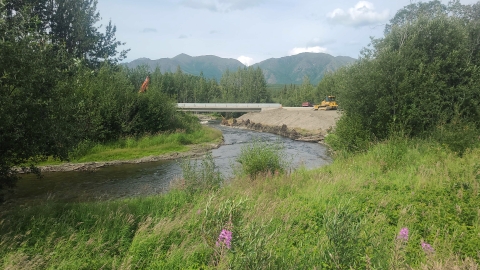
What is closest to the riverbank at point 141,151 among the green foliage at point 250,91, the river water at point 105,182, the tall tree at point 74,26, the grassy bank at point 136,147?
the grassy bank at point 136,147

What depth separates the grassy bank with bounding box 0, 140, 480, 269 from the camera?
4.46 meters

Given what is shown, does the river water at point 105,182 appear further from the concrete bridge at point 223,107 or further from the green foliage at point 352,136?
the concrete bridge at point 223,107

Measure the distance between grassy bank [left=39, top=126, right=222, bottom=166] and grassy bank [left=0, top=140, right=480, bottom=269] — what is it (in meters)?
15.2

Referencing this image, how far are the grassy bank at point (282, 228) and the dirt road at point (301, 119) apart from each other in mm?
30340

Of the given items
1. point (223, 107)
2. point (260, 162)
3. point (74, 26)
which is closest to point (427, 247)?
point (260, 162)

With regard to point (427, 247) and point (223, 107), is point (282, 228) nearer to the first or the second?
point (427, 247)

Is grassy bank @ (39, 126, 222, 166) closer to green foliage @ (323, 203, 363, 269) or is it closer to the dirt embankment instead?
the dirt embankment

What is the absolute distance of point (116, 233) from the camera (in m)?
7.27

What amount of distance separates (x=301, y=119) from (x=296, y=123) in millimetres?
1164

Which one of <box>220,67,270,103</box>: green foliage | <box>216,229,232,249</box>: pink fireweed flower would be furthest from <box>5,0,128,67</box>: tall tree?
<box>220,67,270,103</box>: green foliage

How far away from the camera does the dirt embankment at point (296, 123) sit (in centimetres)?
4281

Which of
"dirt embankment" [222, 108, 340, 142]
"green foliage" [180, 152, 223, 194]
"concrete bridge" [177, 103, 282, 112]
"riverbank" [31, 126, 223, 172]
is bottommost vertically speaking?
"dirt embankment" [222, 108, 340, 142]

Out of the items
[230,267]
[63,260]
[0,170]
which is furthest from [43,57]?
[230,267]

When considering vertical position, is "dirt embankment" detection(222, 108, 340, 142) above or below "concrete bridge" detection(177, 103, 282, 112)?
below
